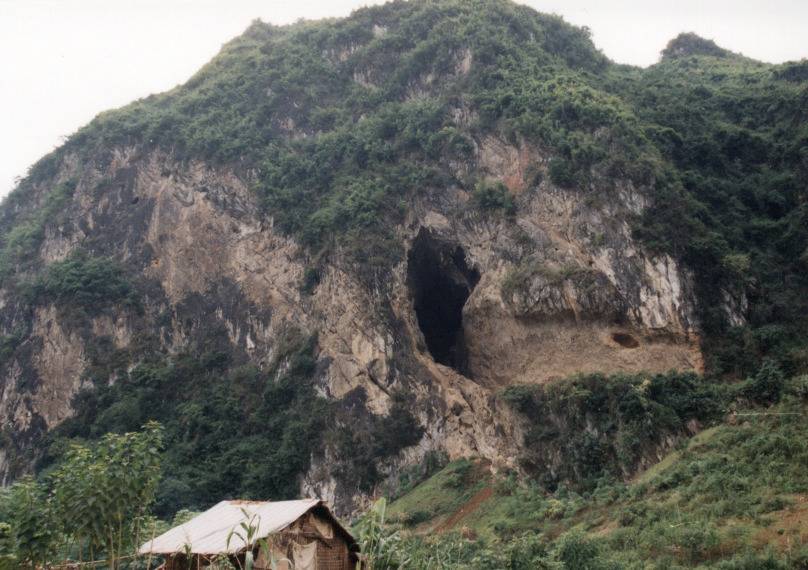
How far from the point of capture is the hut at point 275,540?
1021 centimetres

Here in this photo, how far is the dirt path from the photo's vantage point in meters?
23.8

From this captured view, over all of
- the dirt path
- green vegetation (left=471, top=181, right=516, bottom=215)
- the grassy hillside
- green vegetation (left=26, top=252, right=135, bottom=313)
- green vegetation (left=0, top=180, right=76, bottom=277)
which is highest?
green vegetation (left=0, top=180, right=76, bottom=277)

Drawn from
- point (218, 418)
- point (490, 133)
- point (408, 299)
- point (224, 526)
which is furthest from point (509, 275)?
point (224, 526)

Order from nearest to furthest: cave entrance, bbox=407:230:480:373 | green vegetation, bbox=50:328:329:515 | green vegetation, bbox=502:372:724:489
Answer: green vegetation, bbox=502:372:724:489 → green vegetation, bbox=50:328:329:515 → cave entrance, bbox=407:230:480:373

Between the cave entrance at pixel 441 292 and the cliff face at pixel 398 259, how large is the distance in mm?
115

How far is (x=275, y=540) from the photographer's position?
33.9 feet

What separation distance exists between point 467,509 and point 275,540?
14.8 metres

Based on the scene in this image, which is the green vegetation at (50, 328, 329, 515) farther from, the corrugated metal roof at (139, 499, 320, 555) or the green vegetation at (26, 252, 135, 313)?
the corrugated metal roof at (139, 499, 320, 555)

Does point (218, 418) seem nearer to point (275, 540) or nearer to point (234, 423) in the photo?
point (234, 423)

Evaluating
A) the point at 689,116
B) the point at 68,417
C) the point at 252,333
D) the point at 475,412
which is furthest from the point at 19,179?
the point at 689,116

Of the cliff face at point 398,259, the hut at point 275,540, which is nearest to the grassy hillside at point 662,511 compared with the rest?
the cliff face at point 398,259

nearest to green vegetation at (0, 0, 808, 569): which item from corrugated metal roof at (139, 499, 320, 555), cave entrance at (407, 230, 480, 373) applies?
corrugated metal roof at (139, 499, 320, 555)

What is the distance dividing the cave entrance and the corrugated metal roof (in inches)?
748

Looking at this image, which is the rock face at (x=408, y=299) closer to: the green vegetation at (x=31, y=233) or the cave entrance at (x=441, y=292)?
the cave entrance at (x=441, y=292)
